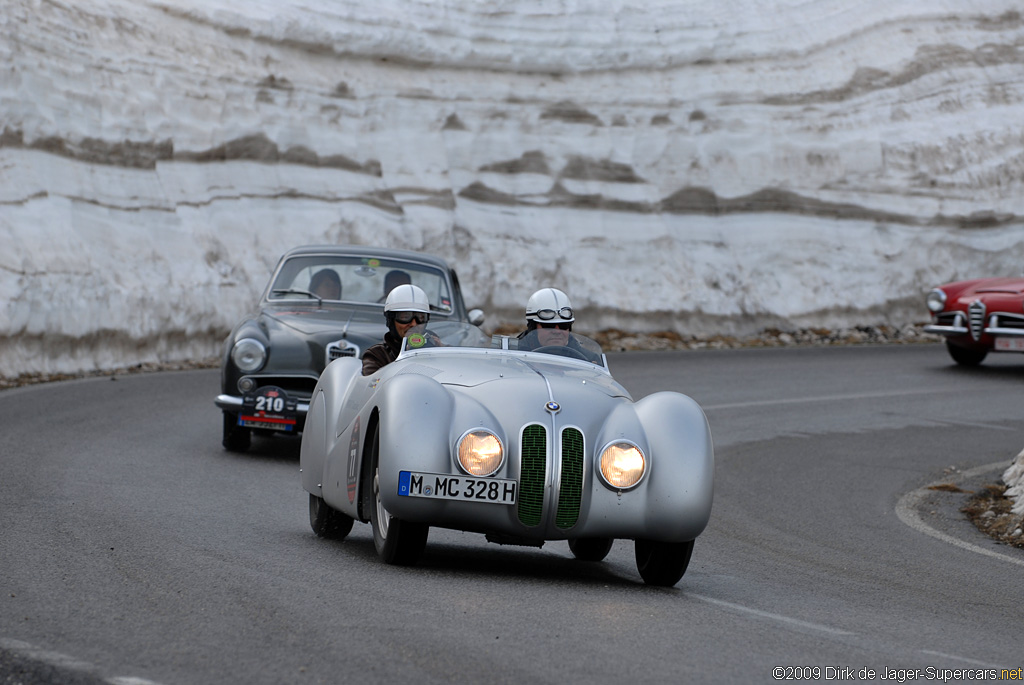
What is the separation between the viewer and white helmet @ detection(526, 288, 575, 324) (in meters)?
7.38

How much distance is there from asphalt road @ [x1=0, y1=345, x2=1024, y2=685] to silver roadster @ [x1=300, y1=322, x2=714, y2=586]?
Answer: 24 centimetres

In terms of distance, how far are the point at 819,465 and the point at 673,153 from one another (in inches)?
632

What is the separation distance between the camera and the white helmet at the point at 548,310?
24.2 ft

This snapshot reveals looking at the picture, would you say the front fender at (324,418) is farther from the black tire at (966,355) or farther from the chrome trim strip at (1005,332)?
the black tire at (966,355)

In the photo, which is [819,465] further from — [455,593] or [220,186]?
[220,186]

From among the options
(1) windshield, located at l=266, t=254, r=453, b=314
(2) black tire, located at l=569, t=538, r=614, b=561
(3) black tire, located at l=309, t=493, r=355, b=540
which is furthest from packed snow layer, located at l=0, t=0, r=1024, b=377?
(2) black tire, located at l=569, t=538, r=614, b=561

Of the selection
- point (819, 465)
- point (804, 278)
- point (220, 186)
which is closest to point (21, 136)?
point (220, 186)

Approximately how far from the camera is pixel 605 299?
81.1 ft

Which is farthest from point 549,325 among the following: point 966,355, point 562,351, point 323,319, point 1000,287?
point 966,355

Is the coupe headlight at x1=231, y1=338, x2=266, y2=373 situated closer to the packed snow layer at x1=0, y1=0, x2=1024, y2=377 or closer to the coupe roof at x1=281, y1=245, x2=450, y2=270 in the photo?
the coupe roof at x1=281, y1=245, x2=450, y2=270

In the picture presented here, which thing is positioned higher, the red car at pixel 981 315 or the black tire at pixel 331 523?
the red car at pixel 981 315

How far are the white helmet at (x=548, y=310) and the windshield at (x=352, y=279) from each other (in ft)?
15.2

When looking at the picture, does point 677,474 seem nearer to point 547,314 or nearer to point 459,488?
point 459,488

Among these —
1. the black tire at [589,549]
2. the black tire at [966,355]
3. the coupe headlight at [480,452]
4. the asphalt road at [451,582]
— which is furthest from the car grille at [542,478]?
the black tire at [966,355]
